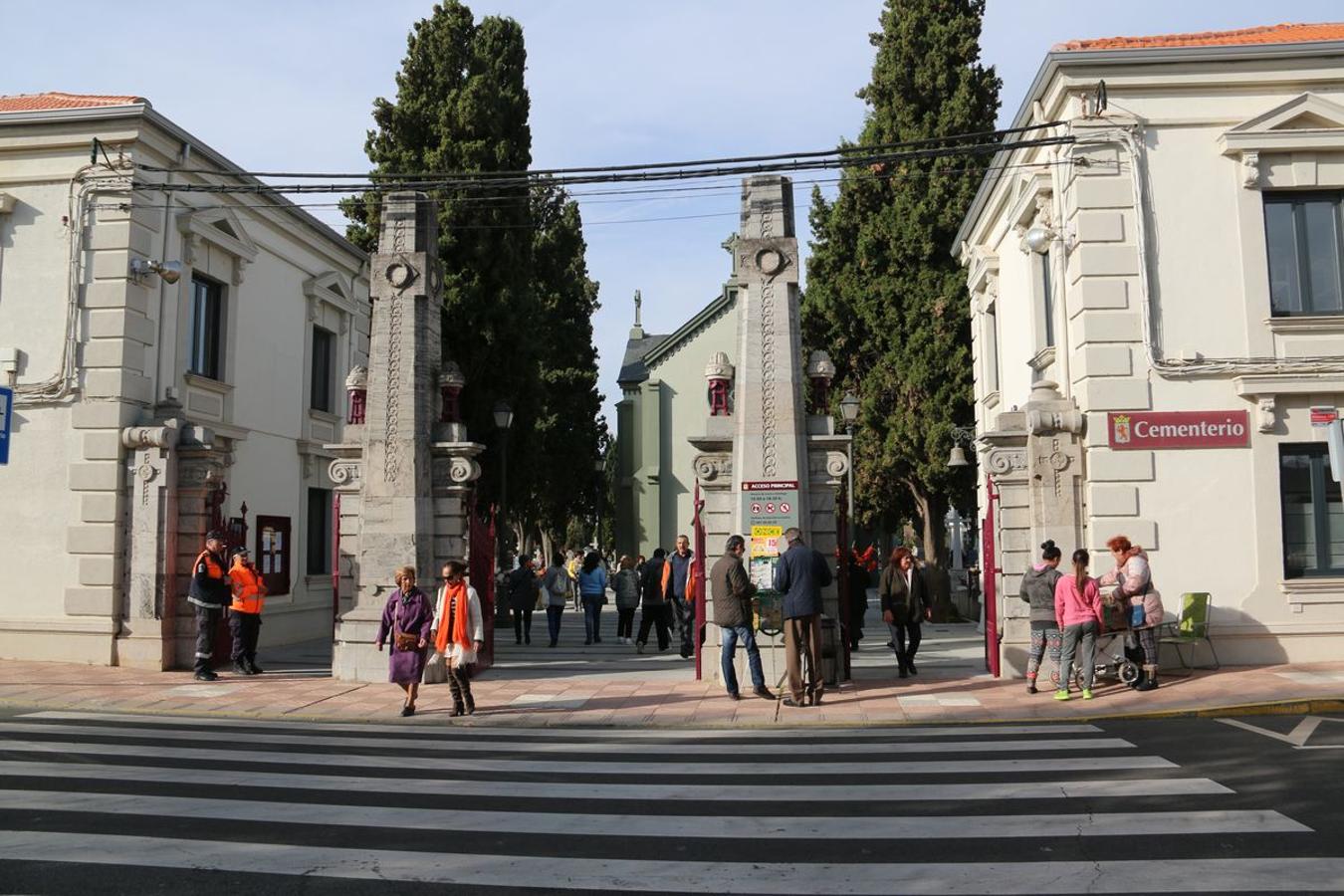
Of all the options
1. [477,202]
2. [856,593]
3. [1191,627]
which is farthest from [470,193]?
[1191,627]

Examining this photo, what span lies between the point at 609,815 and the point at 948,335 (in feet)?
68.3

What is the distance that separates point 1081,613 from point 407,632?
24.8ft

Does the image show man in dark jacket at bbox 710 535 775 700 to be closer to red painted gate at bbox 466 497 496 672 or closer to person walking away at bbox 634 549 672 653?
red painted gate at bbox 466 497 496 672

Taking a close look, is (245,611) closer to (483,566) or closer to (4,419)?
(483,566)

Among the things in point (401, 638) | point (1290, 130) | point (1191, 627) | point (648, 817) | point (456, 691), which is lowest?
point (648, 817)

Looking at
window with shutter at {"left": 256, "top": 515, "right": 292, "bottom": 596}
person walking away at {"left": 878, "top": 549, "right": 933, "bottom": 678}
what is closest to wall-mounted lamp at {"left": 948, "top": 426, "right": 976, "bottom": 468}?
person walking away at {"left": 878, "top": 549, "right": 933, "bottom": 678}

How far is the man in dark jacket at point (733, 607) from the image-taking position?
41.3 ft

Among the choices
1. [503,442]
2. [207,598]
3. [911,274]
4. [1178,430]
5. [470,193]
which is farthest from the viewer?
[911,274]

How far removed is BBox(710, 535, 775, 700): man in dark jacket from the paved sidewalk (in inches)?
12.9

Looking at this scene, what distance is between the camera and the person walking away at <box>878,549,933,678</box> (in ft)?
48.6

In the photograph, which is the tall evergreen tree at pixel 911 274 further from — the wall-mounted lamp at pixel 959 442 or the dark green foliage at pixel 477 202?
the dark green foliage at pixel 477 202

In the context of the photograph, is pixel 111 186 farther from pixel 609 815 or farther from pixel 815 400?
pixel 609 815

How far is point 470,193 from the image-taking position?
2539 cm

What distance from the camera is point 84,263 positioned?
16.2 metres
